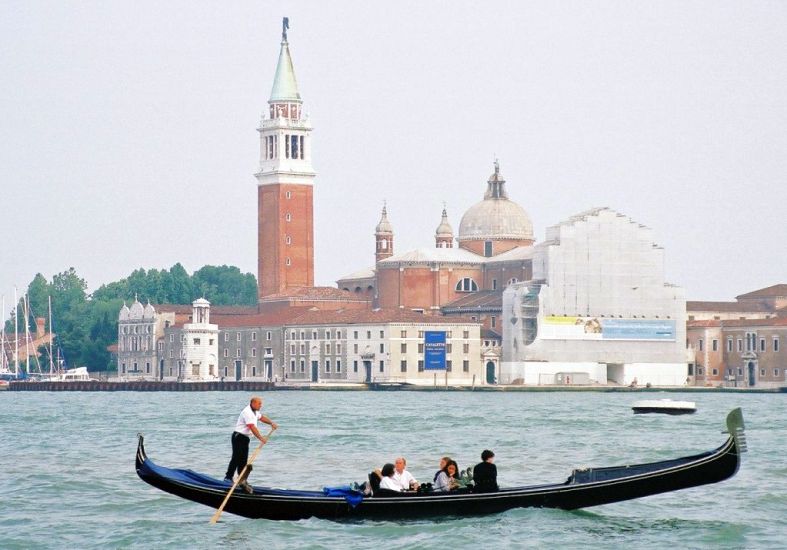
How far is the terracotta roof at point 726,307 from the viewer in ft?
341

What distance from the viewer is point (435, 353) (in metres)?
95.2

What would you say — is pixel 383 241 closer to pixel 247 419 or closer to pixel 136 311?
pixel 136 311

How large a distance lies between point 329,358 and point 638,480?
75.7m

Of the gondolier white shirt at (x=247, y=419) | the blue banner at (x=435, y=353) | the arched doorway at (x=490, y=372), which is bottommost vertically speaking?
the gondolier white shirt at (x=247, y=419)

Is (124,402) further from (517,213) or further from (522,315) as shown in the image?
(517,213)

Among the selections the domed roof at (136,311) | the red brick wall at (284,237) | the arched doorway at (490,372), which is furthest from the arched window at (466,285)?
the domed roof at (136,311)

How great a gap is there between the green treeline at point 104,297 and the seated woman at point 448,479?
310 ft

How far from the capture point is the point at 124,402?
244 ft

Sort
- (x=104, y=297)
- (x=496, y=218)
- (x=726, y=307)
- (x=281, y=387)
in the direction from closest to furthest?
(x=281, y=387) → (x=726, y=307) → (x=496, y=218) → (x=104, y=297)

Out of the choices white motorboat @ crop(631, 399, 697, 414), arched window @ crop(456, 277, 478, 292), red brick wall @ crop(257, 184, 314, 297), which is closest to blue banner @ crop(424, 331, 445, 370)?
arched window @ crop(456, 277, 478, 292)

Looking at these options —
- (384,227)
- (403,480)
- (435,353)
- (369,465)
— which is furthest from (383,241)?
(403,480)

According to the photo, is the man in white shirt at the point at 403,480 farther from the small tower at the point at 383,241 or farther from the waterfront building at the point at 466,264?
the small tower at the point at 383,241

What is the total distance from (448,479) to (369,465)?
1055 centimetres

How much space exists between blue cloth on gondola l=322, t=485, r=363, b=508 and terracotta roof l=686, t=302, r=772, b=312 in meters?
82.6
